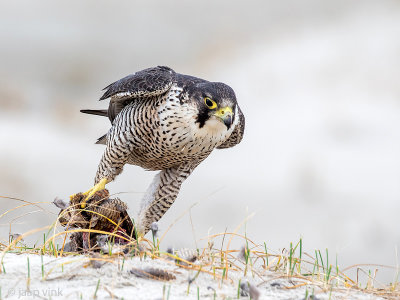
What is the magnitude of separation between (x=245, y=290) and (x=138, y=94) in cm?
300

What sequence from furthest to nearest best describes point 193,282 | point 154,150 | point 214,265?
point 154,150
point 214,265
point 193,282

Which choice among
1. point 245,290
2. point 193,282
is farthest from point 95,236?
point 245,290

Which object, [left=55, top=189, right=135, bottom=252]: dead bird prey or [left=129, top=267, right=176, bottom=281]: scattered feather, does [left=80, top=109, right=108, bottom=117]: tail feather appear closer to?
[left=55, top=189, right=135, bottom=252]: dead bird prey

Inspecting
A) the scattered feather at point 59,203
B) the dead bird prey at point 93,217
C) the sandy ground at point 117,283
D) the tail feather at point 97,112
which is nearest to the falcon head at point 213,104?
the dead bird prey at point 93,217

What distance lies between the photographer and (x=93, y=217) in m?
4.54

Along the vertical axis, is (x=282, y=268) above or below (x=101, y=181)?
below

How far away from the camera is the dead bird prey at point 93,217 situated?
4430 mm

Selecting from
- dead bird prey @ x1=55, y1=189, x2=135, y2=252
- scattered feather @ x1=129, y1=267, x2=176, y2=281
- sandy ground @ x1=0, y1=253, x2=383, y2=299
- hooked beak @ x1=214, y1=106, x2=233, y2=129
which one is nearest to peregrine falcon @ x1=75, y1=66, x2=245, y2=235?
hooked beak @ x1=214, y1=106, x2=233, y2=129

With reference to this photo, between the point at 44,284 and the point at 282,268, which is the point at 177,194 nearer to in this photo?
the point at 282,268

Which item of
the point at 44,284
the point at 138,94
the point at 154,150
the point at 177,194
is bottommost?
the point at 44,284

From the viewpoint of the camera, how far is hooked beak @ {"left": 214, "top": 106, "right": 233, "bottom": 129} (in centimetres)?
518

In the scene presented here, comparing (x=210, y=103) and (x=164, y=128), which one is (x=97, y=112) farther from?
(x=210, y=103)

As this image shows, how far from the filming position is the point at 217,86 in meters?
5.31

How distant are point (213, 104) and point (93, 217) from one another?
1.55 metres
